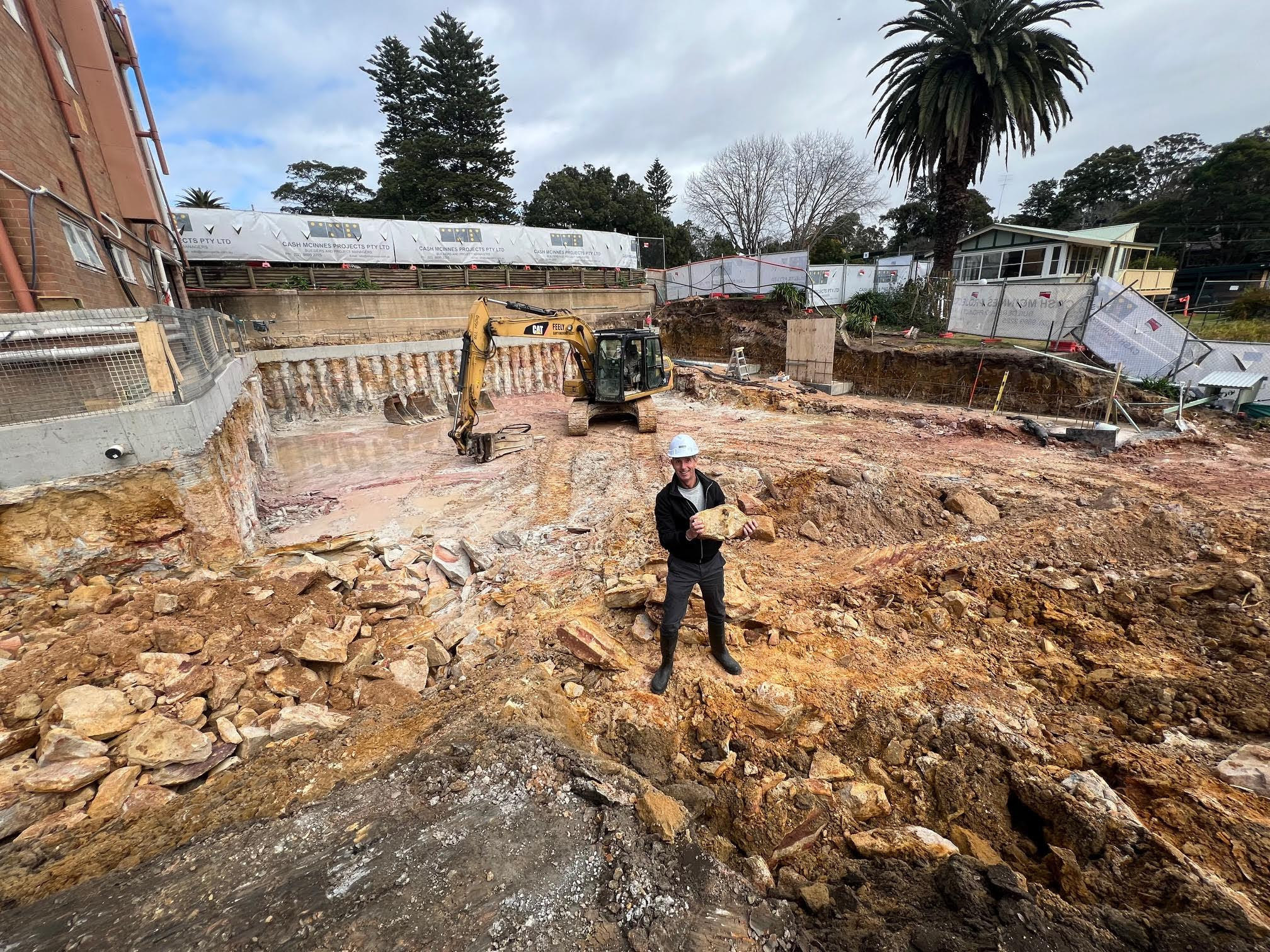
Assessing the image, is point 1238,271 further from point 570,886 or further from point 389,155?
point 389,155

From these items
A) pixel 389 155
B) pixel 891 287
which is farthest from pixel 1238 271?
pixel 389 155

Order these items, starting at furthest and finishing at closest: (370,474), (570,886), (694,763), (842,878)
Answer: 1. (370,474)
2. (694,763)
3. (842,878)
4. (570,886)

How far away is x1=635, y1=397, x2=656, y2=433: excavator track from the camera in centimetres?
1202

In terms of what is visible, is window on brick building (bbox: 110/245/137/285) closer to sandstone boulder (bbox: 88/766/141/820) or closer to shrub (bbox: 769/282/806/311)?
sandstone boulder (bbox: 88/766/141/820)

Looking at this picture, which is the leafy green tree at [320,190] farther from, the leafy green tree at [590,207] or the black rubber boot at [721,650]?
the black rubber boot at [721,650]

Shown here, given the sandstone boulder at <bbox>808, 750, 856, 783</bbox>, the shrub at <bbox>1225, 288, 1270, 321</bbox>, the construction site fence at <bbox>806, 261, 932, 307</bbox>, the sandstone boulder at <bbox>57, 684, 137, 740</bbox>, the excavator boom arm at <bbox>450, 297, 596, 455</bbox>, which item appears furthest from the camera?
the construction site fence at <bbox>806, 261, 932, 307</bbox>

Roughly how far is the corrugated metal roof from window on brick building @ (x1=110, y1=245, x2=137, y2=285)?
21785mm

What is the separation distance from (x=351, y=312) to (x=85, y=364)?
17029mm

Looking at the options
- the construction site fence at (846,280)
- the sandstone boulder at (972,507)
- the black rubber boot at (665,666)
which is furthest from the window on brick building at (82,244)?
the construction site fence at (846,280)

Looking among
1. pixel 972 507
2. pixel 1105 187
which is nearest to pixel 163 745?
pixel 972 507

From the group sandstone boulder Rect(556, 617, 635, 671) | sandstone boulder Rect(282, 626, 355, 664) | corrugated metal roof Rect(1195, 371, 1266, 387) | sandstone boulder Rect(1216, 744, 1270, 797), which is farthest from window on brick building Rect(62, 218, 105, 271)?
corrugated metal roof Rect(1195, 371, 1266, 387)

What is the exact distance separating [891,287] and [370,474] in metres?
20.0

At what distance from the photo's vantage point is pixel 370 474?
9906 mm

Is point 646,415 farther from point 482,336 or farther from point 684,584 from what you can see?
point 684,584
